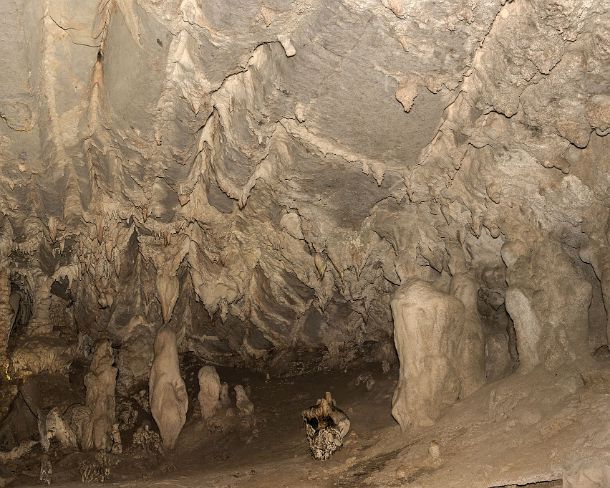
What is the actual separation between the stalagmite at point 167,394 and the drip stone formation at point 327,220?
43 mm

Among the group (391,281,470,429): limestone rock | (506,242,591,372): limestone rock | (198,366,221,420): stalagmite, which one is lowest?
(198,366,221,420): stalagmite

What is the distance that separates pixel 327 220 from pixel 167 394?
4.69 meters

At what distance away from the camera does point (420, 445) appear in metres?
7.00

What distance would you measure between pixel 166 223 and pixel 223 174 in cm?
231

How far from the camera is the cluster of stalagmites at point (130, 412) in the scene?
10.4 m

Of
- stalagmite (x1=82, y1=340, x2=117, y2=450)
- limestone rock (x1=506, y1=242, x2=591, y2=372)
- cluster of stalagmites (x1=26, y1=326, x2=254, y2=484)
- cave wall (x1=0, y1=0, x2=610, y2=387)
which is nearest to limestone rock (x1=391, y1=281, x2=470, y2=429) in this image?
limestone rock (x1=506, y1=242, x2=591, y2=372)

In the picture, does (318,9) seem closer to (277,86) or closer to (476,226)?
(277,86)

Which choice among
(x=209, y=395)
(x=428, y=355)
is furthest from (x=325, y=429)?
(x=209, y=395)

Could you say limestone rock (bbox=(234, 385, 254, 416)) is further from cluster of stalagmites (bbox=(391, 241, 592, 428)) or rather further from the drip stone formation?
cluster of stalagmites (bbox=(391, 241, 592, 428))

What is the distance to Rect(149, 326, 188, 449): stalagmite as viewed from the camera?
10.8m

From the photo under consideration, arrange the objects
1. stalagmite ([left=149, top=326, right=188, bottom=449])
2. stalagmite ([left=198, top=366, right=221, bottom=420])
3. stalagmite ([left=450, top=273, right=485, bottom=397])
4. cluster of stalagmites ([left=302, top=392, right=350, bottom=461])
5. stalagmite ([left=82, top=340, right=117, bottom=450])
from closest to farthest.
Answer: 1. stalagmite ([left=450, top=273, right=485, bottom=397])
2. cluster of stalagmites ([left=302, top=392, right=350, bottom=461])
3. stalagmite ([left=82, top=340, right=117, bottom=450])
4. stalagmite ([left=149, top=326, right=188, bottom=449])
5. stalagmite ([left=198, top=366, right=221, bottom=420])

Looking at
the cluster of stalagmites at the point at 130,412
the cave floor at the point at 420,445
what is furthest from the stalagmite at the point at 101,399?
the cave floor at the point at 420,445

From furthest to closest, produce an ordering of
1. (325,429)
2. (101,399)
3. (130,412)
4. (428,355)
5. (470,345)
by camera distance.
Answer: (130,412) → (101,399) → (325,429) → (470,345) → (428,355)

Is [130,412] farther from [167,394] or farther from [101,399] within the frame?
[167,394]
